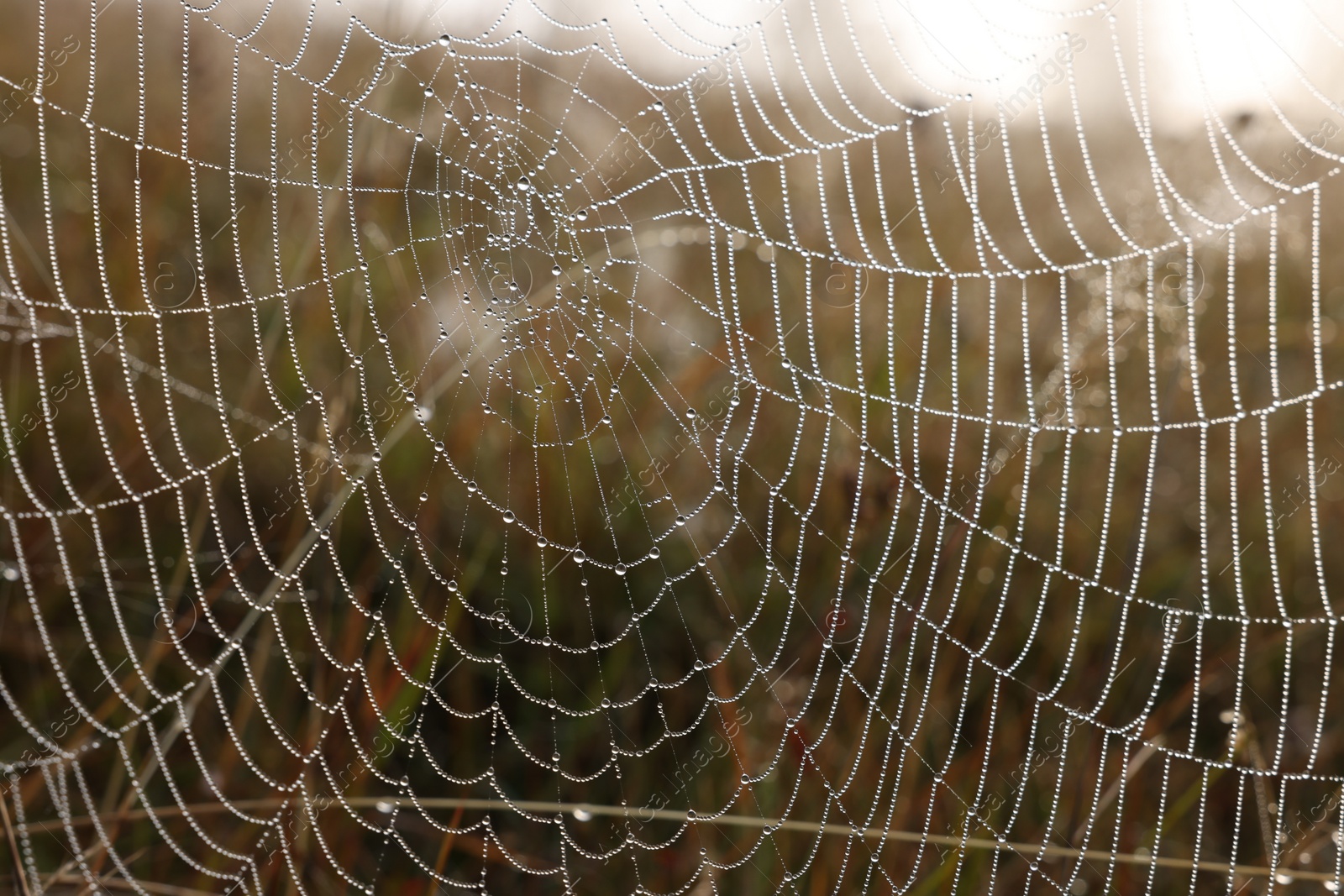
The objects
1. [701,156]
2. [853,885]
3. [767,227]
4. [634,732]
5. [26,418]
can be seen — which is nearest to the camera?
Answer: [853,885]

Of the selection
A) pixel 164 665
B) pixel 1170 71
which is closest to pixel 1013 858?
pixel 164 665

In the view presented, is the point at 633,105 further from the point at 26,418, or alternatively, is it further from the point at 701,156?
the point at 26,418

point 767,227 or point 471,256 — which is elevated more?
point 767,227

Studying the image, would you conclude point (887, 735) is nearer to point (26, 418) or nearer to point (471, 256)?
point (471, 256)

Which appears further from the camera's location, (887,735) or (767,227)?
(767,227)

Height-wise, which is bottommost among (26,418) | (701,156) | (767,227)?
(26,418)

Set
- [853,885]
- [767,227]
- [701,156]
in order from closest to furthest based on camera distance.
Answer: [853,885]
[767,227]
[701,156]

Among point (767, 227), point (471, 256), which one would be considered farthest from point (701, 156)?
point (471, 256)
